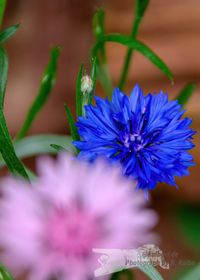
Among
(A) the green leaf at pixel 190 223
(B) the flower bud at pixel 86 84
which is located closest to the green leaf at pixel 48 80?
(B) the flower bud at pixel 86 84

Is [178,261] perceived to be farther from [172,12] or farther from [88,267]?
[172,12]

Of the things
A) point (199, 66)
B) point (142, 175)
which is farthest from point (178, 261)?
point (199, 66)

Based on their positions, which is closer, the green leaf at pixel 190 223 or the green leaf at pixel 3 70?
the green leaf at pixel 3 70

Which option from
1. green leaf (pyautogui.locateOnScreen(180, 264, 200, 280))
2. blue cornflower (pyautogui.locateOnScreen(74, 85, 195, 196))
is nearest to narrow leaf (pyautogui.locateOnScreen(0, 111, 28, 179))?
blue cornflower (pyautogui.locateOnScreen(74, 85, 195, 196))

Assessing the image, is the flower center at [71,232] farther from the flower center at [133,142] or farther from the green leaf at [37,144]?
the green leaf at [37,144]

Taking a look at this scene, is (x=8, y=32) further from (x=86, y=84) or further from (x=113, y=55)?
(x=113, y=55)

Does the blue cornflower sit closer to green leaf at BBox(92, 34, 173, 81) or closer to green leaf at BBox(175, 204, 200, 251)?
green leaf at BBox(92, 34, 173, 81)

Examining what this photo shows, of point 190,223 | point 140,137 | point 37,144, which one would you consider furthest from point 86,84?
point 190,223
